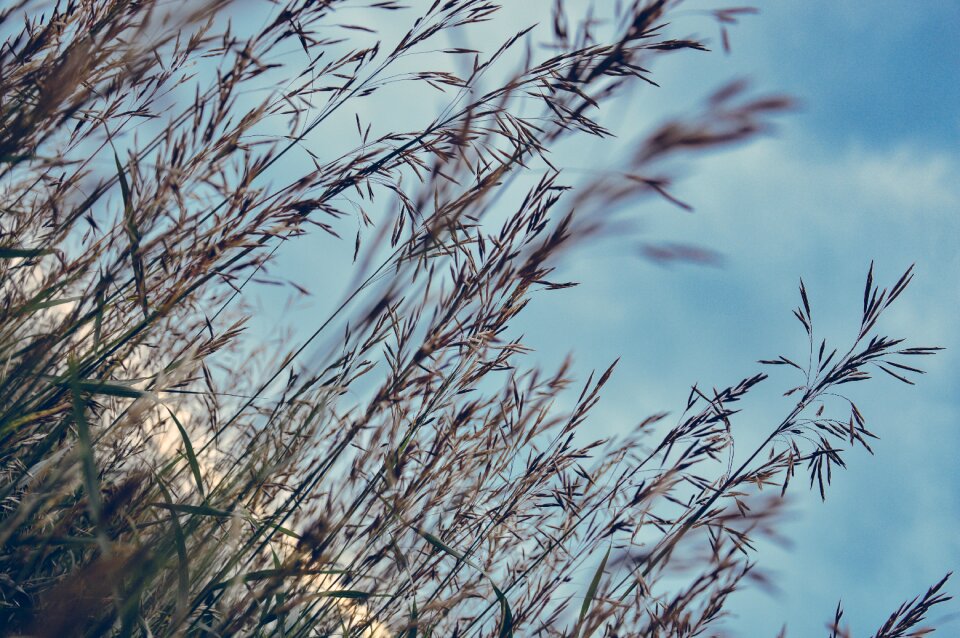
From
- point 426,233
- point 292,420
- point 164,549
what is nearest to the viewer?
point 164,549

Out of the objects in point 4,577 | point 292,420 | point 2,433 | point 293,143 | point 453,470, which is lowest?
point 4,577

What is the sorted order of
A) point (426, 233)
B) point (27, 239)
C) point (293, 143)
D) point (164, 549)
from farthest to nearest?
point (27, 239) < point (293, 143) < point (426, 233) < point (164, 549)

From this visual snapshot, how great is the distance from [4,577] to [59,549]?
44cm

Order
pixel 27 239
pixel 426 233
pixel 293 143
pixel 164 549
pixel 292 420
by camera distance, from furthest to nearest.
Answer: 1. pixel 27 239
2. pixel 293 143
3. pixel 292 420
4. pixel 426 233
5. pixel 164 549

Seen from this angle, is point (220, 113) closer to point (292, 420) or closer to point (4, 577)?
point (292, 420)

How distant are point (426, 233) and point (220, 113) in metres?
→ 0.51

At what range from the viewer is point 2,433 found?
1250 mm

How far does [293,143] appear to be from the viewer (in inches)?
60.6

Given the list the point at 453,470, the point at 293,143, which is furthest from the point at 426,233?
the point at 453,470

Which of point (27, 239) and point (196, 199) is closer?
point (196, 199)

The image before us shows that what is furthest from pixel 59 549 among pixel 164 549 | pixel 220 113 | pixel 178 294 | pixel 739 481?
pixel 739 481

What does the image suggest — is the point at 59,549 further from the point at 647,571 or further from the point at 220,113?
the point at 647,571

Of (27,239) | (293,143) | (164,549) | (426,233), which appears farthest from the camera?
(27,239)

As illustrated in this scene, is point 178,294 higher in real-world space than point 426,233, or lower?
lower
